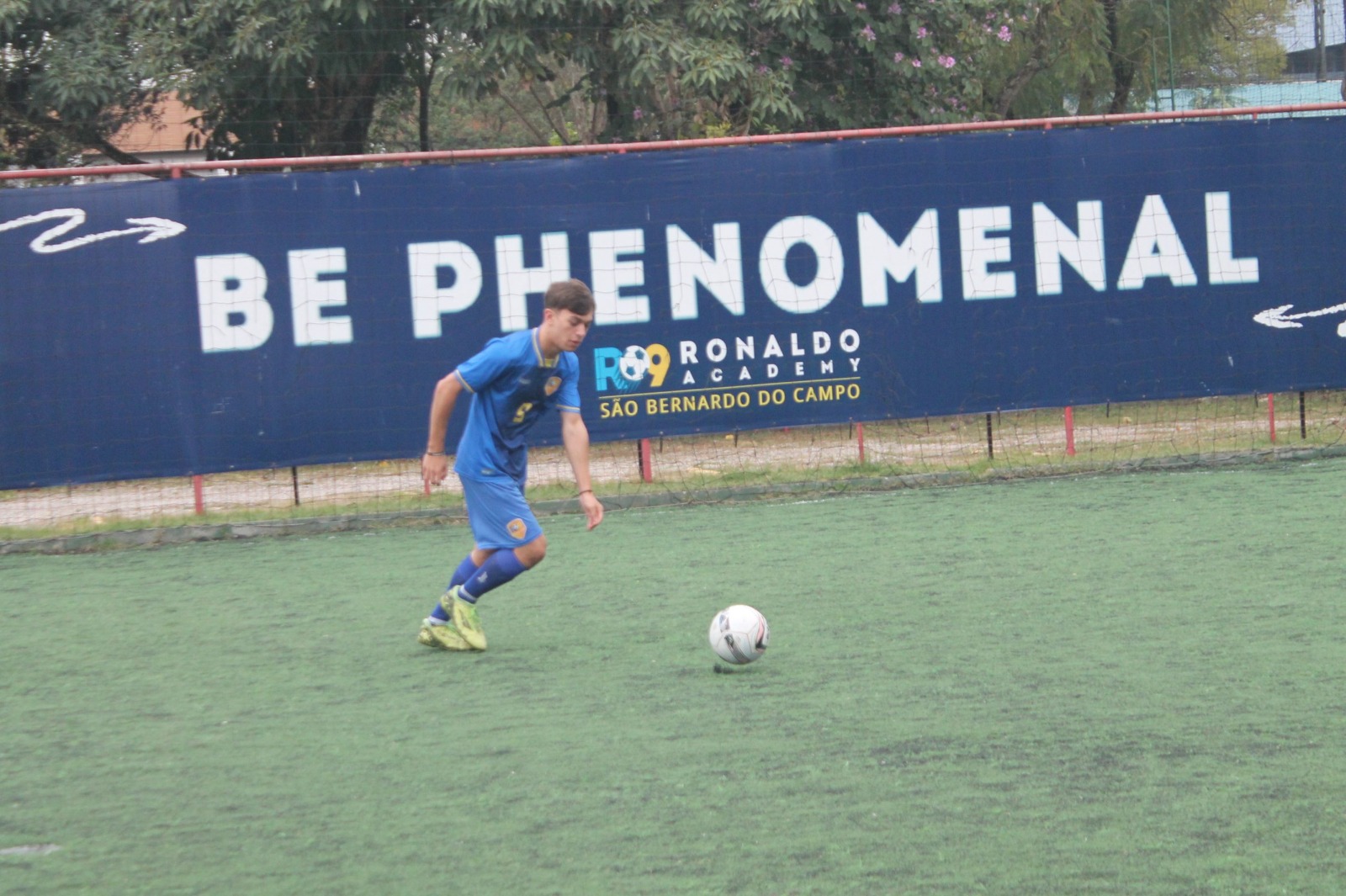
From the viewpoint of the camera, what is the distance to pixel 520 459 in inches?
269

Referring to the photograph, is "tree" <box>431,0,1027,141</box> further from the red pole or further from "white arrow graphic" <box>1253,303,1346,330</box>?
"white arrow graphic" <box>1253,303,1346,330</box>

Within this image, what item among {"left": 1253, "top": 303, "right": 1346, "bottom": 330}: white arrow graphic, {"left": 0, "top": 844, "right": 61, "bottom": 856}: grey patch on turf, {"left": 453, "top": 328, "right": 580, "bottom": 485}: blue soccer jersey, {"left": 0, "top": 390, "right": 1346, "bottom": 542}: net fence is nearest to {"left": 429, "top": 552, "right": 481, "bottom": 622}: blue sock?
{"left": 453, "top": 328, "right": 580, "bottom": 485}: blue soccer jersey

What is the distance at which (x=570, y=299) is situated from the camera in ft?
20.4

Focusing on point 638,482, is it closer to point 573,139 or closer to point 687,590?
point 687,590

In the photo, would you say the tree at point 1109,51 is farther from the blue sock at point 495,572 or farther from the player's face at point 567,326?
the blue sock at point 495,572

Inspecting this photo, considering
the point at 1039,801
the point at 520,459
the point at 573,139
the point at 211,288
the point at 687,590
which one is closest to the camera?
the point at 1039,801

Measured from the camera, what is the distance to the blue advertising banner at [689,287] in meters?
10.6

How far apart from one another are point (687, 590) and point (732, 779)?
3209 millimetres

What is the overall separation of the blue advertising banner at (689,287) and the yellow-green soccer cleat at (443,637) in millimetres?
4283

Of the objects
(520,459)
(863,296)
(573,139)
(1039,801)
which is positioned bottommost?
(1039,801)

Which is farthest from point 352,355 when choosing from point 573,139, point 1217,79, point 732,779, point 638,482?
point 1217,79

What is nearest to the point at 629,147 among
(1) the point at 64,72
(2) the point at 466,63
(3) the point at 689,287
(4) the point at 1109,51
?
(3) the point at 689,287

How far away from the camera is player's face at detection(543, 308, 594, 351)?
6.25 m

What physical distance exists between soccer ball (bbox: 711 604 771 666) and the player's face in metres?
1.28
